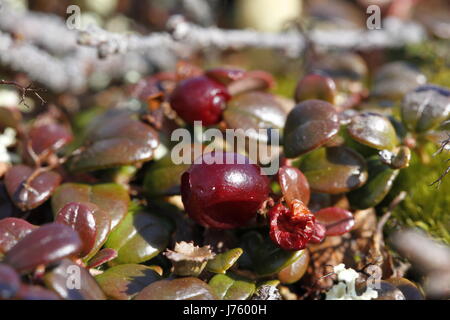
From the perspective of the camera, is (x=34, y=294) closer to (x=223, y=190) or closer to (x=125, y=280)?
(x=125, y=280)

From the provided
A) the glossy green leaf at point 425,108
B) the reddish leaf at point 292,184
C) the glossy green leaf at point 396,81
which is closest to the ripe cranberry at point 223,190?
the reddish leaf at point 292,184

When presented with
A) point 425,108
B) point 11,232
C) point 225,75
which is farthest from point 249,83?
point 11,232

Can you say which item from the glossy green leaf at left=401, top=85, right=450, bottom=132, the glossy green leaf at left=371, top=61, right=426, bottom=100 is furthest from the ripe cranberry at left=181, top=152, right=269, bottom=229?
the glossy green leaf at left=371, top=61, right=426, bottom=100

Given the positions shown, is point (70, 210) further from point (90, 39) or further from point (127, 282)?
point (90, 39)

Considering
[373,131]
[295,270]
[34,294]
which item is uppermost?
[373,131]

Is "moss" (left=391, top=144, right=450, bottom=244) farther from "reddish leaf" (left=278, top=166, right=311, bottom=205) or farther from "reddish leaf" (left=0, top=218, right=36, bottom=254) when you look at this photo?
"reddish leaf" (left=0, top=218, right=36, bottom=254)
